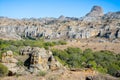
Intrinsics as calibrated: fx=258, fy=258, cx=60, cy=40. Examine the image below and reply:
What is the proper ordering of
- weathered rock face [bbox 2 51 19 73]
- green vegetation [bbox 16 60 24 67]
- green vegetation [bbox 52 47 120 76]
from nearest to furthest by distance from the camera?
weathered rock face [bbox 2 51 19 73] → green vegetation [bbox 16 60 24 67] → green vegetation [bbox 52 47 120 76]

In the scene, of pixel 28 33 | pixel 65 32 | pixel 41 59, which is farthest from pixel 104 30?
pixel 41 59

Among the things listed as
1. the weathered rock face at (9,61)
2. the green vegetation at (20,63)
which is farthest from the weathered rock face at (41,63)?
the weathered rock face at (9,61)

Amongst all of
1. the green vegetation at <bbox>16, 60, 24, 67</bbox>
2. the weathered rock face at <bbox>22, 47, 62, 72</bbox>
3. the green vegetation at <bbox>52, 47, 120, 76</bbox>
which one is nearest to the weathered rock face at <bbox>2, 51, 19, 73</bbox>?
the green vegetation at <bbox>16, 60, 24, 67</bbox>

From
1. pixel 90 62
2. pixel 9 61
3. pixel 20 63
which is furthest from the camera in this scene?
pixel 90 62

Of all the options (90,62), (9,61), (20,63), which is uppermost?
(9,61)

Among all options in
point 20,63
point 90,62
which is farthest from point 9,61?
point 90,62

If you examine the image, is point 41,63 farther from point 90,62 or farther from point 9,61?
point 90,62

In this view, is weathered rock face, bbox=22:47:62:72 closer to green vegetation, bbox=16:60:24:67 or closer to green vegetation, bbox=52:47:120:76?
green vegetation, bbox=16:60:24:67

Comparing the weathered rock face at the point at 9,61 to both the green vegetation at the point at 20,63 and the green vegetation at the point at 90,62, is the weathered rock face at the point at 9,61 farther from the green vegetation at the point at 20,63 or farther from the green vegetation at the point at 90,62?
the green vegetation at the point at 90,62

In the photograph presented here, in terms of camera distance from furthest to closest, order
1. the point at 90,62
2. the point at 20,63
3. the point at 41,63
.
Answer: the point at 90,62
the point at 20,63
the point at 41,63

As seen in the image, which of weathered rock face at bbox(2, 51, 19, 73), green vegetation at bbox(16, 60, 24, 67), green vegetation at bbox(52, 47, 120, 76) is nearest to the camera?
weathered rock face at bbox(2, 51, 19, 73)

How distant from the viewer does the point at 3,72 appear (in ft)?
60.4

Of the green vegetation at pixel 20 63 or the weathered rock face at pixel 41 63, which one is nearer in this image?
the weathered rock face at pixel 41 63

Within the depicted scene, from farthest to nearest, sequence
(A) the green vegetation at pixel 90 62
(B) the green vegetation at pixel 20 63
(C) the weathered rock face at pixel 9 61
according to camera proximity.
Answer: (A) the green vegetation at pixel 90 62
(B) the green vegetation at pixel 20 63
(C) the weathered rock face at pixel 9 61
